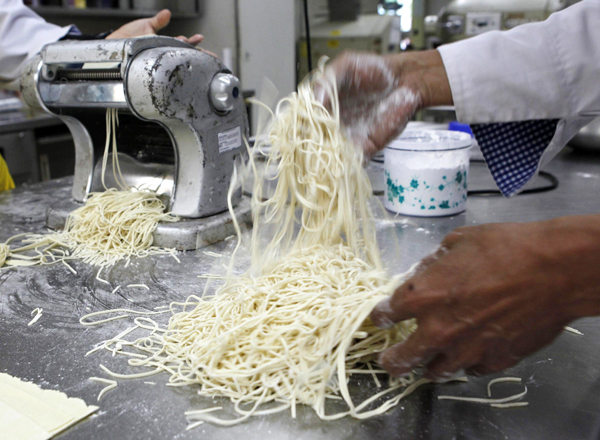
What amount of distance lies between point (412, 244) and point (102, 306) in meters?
0.80

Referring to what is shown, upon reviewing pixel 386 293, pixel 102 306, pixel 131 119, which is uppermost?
pixel 131 119

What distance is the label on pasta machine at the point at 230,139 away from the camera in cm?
144

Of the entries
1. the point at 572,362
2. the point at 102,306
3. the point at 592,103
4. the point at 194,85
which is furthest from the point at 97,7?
the point at 572,362

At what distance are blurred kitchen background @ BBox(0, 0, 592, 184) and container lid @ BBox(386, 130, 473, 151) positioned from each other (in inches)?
58.7

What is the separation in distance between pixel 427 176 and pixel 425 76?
45 cm

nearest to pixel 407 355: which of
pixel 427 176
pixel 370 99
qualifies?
pixel 370 99

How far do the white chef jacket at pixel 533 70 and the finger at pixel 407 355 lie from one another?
24.5 inches

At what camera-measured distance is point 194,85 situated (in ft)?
4.35

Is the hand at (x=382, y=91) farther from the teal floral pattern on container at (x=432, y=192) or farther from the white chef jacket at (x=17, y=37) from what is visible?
the white chef jacket at (x=17, y=37)

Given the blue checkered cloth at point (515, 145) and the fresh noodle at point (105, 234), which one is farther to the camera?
the fresh noodle at point (105, 234)

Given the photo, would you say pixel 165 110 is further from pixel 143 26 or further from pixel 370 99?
pixel 143 26

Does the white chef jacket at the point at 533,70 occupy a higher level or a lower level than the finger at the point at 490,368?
higher

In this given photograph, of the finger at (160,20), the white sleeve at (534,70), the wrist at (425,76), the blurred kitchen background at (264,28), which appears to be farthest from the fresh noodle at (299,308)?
the blurred kitchen background at (264,28)

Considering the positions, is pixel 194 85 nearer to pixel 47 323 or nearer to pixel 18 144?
pixel 47 323
